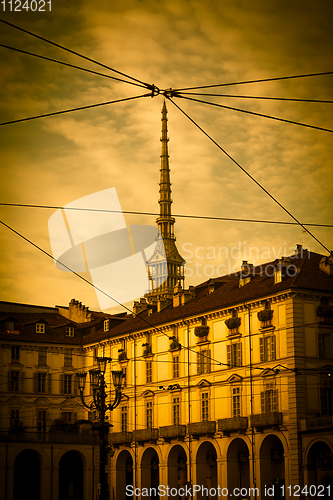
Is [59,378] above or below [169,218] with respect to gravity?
below

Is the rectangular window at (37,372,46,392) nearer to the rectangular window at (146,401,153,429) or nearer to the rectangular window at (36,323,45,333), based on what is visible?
the rectangular window at (36,323,45,333)

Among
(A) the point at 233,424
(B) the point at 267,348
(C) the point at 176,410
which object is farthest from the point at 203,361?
(B) the point at 267,348

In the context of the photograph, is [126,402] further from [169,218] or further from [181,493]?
[169,218]

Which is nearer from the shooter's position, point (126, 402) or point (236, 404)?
point (236, 404)

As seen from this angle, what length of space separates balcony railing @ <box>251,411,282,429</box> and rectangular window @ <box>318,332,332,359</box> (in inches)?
187

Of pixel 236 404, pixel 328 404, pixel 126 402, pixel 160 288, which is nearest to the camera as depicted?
pixel 328 404

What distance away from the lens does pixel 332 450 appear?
149ft

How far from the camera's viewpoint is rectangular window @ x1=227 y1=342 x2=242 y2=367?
54.9 meters

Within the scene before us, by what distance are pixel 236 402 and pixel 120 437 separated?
551 inches

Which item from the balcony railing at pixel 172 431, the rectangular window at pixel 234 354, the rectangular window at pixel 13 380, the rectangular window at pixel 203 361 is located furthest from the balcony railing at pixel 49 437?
the rectangular window at pixel 234 354

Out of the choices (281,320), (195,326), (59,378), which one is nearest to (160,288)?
→ (59,378)

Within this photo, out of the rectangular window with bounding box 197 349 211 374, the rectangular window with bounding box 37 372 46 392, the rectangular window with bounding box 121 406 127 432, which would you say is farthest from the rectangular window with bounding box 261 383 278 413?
the rectangular window with bounding box 37 372 46 392

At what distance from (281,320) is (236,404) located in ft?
23.5

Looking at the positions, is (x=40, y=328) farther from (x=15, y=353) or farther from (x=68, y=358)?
(x=15, y=353)
